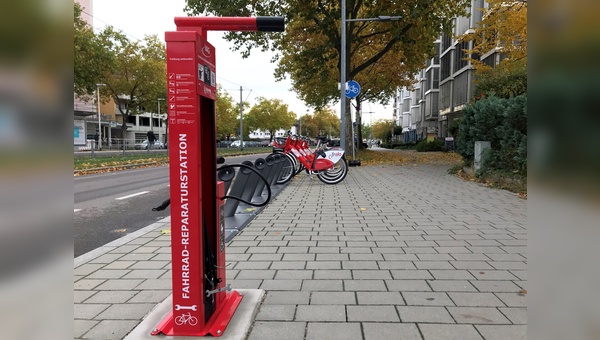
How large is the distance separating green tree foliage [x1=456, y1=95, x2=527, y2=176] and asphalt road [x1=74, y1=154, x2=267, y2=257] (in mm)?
7927

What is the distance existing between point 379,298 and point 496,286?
1102 mm

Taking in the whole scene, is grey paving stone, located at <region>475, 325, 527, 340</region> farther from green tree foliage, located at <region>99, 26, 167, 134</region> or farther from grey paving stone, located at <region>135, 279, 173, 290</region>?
green tree foliage, located at <region>99, 26, 167, 134</region>

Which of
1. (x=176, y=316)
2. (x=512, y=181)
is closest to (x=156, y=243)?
(x=176, y=316)

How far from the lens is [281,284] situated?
12.1ft

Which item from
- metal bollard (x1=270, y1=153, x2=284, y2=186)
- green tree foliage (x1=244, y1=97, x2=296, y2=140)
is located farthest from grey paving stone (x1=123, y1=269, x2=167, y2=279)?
green tree foliage (x1=244, y1=97, x2=296, y2=140)

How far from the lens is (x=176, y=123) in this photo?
2387 mm

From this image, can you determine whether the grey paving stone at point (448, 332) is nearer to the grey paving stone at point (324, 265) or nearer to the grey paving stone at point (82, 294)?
the grey paving stone at point (324, 265)

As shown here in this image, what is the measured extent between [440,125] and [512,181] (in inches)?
1783

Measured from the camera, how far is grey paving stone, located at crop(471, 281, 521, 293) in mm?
3475

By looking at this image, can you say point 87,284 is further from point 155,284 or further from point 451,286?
point 451,286

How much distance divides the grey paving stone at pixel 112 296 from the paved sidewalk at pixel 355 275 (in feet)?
0.05

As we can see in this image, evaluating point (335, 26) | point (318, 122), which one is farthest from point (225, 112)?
point (335, 26)
